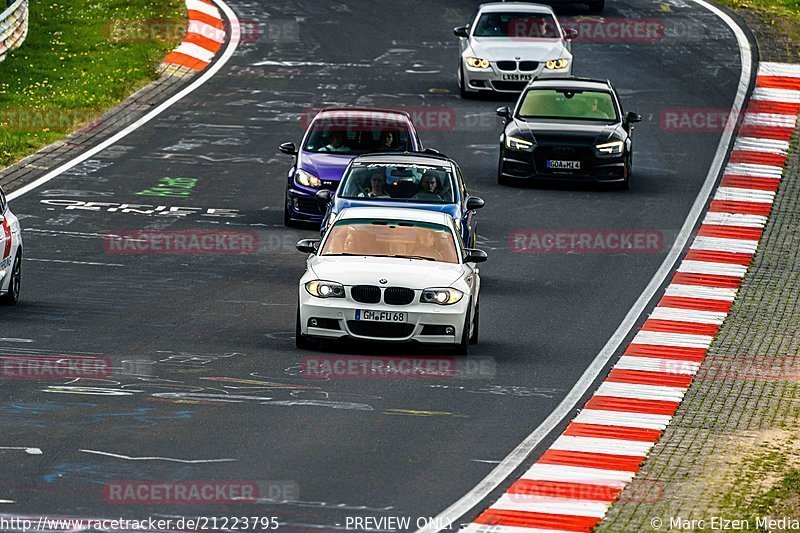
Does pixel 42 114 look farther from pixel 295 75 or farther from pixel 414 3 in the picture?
pixel 414 3

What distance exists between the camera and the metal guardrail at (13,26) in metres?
37.6

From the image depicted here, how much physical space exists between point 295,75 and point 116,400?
77.4 ft

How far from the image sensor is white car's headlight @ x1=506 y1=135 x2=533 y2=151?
2952cm

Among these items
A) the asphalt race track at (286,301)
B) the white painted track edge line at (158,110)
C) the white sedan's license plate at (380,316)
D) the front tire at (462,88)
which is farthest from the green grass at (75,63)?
the white sedan's license plate at (380,316)

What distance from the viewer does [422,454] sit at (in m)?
14.0

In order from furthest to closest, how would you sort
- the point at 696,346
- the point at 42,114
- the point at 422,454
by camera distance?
the point at 42,114 < the point at 696,346 < the point at 422,454

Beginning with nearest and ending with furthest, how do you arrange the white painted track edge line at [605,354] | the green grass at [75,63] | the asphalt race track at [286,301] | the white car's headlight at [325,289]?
the white painted track edge line at [605,354], the asphalt race track at [286,301], the white car's headlight at [325,289], the green grass at [75,63]

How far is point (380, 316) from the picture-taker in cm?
1792

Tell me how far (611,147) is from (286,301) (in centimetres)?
969

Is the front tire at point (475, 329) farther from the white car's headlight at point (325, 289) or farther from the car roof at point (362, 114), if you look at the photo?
the car roof at point (362, 114)

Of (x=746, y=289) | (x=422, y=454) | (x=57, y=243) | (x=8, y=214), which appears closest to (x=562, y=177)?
(x=746, y=289)

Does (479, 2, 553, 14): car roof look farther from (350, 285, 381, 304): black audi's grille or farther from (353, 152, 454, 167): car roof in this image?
(350, 285, 381, 304): black audi's grille

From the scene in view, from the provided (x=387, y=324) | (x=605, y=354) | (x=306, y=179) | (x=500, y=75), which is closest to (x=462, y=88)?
(x=500, y=75)

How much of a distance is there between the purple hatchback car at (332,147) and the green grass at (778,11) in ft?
58.1
